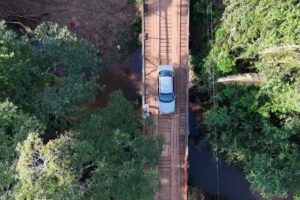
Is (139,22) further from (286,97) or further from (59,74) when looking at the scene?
(286,97)

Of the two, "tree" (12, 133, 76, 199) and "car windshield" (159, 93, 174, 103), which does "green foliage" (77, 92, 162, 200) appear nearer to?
"tree" (12, 133, 76, 199)

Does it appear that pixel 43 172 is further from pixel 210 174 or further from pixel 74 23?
pixel 210 174

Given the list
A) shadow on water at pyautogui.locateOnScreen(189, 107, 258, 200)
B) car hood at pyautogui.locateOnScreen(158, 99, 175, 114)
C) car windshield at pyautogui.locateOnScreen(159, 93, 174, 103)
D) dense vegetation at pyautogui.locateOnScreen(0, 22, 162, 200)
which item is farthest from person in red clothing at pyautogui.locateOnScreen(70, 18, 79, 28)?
shadow on water at pyautogui.locateOnScreen(189, 107, 258, 200)

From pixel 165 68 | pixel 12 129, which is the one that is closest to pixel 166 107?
pixel 165 68

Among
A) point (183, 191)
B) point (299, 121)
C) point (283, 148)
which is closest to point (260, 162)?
point (283, 148)

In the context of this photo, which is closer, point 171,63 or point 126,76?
point 171,63
